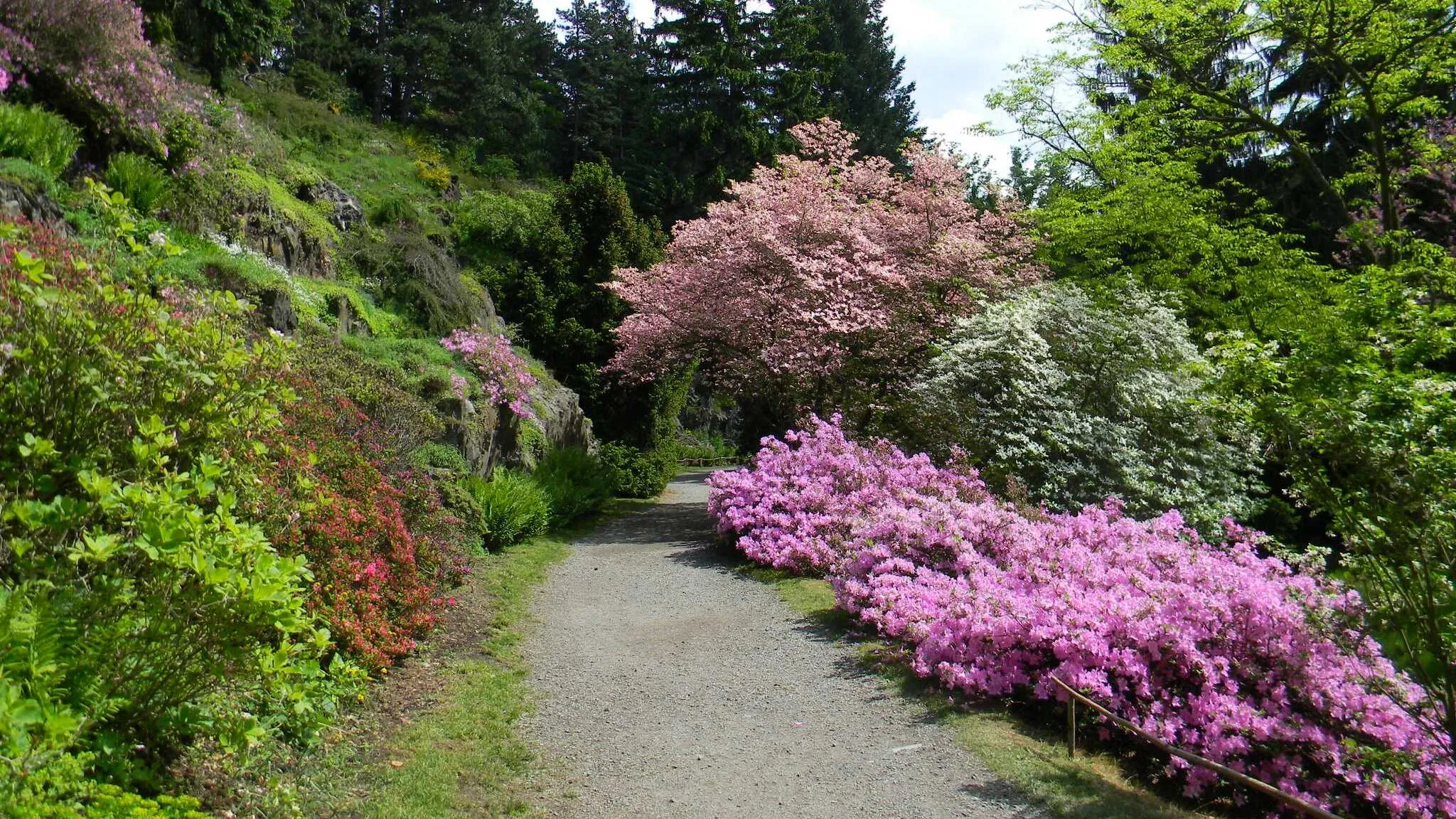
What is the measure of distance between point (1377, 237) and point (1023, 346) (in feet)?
15.5

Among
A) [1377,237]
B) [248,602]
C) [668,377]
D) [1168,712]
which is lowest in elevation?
[1168,712]

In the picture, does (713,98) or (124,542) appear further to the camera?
(713,98)

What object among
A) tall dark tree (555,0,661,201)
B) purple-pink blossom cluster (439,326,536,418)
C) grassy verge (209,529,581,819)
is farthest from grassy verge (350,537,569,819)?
tall dark tree (555,0,661,201)

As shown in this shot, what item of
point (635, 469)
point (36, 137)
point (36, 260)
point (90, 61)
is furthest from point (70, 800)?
point (635, 469)

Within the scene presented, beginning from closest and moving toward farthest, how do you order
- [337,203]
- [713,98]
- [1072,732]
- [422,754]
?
[422,754] → [1072,732] → [337,203] → [713,98]

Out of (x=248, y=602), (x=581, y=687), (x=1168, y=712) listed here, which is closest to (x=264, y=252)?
(x=581, y=687)

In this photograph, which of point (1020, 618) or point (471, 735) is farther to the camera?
point (1020, 618)

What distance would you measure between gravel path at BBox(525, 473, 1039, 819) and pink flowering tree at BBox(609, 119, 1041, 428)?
562 centimetres

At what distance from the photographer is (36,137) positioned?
7.64 m

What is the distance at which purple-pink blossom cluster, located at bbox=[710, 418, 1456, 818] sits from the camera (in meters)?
4.66

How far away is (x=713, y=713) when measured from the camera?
5559 millimetres

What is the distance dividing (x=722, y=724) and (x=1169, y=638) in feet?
9.60

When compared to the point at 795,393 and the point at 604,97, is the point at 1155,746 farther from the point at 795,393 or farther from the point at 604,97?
the point at 604,97

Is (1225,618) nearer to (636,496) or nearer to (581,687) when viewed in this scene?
(581,687)
